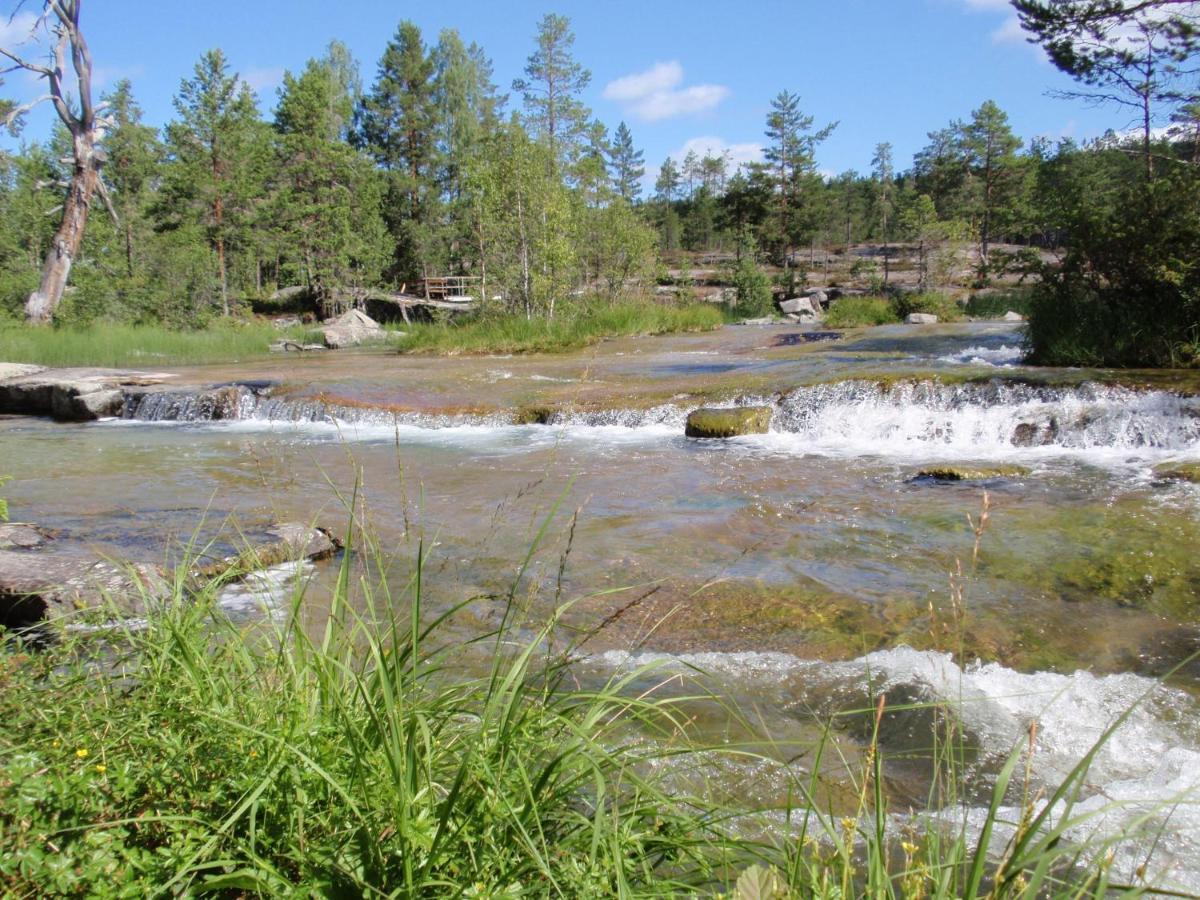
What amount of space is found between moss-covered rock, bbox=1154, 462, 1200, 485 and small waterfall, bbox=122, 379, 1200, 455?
1.04m

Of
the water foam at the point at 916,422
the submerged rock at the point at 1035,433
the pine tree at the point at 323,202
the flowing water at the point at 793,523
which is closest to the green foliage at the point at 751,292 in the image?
the pine tree at the point at 323,202

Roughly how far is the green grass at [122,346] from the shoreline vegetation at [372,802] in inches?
736

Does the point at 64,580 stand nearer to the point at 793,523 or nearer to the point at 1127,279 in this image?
the point at 793,523

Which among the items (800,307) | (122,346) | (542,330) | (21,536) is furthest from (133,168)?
(21,536)

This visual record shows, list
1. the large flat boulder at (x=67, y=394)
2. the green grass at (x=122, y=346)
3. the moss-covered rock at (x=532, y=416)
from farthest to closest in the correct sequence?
1. the green grass at (x=122, y=346)
2. the large flat boulder at (x=67, y=394)
3. the moss-covered rock at (x=532, y=416)

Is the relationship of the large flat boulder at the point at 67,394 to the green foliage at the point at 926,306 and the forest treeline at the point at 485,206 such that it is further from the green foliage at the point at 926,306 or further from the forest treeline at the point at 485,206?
the green foliage at the point at 926,306

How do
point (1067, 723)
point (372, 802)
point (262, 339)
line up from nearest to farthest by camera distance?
1. point (372, 802)
2. point (1067, 723)
3. point (262, 339)

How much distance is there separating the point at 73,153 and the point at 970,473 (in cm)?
2331

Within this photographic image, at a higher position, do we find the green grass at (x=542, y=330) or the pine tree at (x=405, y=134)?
the pine tree at (x=405, y=134)

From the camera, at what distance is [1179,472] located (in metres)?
7.07

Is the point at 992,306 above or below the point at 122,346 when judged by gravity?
below

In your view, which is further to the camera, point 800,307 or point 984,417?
point 800,307

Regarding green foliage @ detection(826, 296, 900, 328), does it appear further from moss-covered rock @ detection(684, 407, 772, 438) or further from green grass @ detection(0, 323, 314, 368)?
green grass @ detection(0, 323, 314, 368)

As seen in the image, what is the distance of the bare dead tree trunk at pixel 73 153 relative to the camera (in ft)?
66.6
